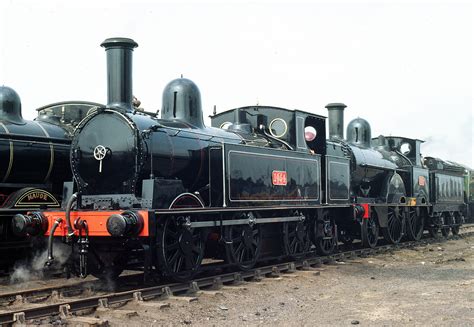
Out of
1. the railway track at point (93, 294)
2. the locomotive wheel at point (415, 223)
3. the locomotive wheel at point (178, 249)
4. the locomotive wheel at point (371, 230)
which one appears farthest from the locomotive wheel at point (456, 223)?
the locomotive wheel at point (178, 249)

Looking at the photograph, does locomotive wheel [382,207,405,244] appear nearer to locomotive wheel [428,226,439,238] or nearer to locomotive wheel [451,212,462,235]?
locomotive wheel [428,226,439,238]

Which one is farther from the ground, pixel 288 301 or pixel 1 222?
pixel 1 222

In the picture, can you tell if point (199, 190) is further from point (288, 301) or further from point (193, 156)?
point (288, 301)

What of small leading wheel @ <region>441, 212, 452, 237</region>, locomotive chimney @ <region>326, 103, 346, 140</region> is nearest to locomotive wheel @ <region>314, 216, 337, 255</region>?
locomotive chimney @ <region>326, 103, 346, 140</region>

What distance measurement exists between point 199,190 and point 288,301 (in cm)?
278

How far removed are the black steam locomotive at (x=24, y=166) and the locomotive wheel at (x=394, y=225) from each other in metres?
9.34

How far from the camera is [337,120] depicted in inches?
693

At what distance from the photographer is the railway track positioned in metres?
6.91

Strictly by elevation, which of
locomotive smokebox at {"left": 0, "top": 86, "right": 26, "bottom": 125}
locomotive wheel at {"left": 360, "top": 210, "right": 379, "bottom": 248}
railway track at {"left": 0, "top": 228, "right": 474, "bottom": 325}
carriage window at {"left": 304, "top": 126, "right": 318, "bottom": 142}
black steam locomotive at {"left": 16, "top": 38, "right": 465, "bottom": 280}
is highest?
locomotive smokebox at {"left": 0, "top": 86, "right": 26, "bottom": 125}

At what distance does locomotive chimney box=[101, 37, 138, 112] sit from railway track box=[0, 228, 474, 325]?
9.19 ft

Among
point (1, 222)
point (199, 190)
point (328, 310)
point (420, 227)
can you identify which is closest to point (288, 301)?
point (328, 310)

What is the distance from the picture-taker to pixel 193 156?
966 centimetres

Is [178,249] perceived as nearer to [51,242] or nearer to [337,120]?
[51,242]

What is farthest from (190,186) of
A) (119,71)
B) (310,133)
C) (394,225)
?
(394,225)
